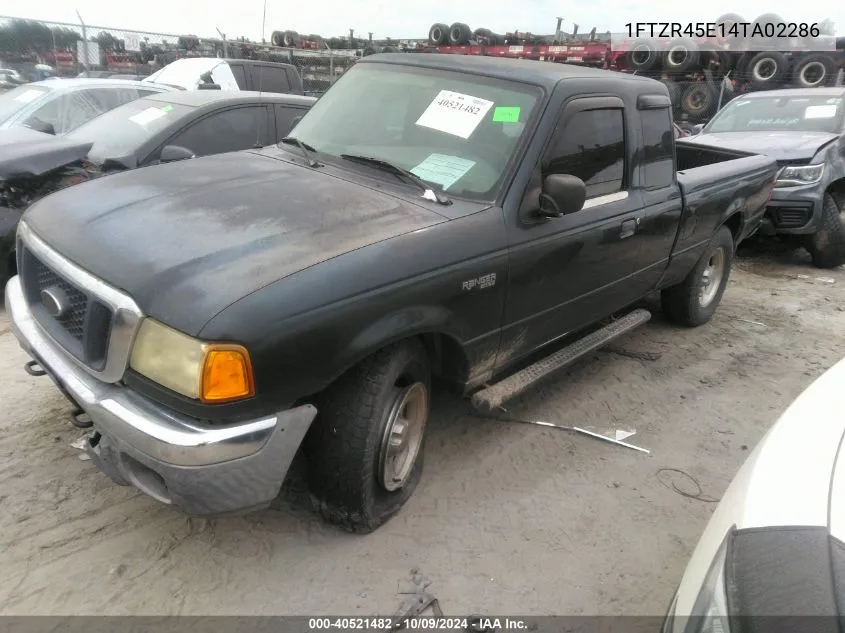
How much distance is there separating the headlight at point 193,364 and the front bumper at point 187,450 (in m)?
0.12

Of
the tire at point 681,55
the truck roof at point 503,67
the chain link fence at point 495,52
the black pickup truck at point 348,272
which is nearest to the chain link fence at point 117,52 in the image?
the chain link fence at point 495,52

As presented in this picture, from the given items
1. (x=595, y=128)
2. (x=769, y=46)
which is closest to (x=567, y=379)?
(x=595, y=128)

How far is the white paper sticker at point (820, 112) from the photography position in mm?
7684

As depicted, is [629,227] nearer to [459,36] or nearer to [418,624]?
[418,624]

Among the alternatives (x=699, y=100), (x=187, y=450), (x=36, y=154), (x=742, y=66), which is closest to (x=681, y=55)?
(x=699, y=100)

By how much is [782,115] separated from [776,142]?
1013mm

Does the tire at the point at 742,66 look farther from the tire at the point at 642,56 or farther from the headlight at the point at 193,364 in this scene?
the headlight at the point at 193,364

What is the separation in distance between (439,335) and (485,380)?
1.51ft

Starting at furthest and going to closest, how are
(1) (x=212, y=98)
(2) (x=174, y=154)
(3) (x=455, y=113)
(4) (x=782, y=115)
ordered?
(4) (x=782, y=115)
(1) (x=212, y=98)
(2) (x=174, y=154)
(3) (x=455, y=113)

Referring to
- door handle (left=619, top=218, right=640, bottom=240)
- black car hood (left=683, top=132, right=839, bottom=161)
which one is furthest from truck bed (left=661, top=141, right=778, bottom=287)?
black car hood (left=683, top=132, right=839, bottom=161)

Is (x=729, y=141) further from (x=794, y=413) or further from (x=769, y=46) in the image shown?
(x=769, y=46)

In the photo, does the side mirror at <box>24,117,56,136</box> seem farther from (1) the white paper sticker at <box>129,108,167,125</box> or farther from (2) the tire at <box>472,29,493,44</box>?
(2) the tire at <box>472,29,493,44</box>

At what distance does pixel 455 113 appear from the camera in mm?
3178

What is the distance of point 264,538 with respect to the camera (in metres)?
2.65
